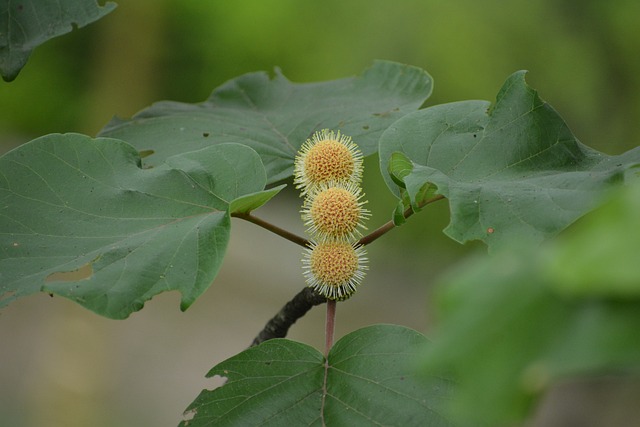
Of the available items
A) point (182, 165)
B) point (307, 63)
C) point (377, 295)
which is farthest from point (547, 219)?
point (377, 295)

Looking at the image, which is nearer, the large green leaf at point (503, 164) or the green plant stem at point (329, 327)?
the large green leaf at point (503, 164)

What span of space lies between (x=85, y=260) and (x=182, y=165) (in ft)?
0.48

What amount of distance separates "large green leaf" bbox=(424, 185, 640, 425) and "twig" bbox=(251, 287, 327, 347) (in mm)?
568

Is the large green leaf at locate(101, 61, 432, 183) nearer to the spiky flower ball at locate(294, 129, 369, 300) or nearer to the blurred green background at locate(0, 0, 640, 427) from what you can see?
the spiky flower ball at locate(294, 129, 369, 300)

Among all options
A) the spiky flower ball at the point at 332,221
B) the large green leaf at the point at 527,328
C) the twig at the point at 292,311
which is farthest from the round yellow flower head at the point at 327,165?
the large green leaf at the point at 527,328

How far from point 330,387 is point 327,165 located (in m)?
0.25

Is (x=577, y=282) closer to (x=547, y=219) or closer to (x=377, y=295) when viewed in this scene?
(x=547, y=219)

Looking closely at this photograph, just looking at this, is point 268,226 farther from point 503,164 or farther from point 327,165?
point 503,164

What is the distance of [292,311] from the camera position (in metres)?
0.95

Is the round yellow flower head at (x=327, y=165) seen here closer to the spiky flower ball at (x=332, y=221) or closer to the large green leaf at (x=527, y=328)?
the spiky flower ball at (x=332, y=221)

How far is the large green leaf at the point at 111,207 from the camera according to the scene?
2.56ft

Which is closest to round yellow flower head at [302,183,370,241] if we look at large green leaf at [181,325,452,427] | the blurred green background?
large green leaf at [181,325,452,427]

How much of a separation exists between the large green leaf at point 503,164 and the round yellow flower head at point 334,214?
0.05m

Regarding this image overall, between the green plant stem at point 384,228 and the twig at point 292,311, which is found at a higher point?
the green plant stem at point 384,228
